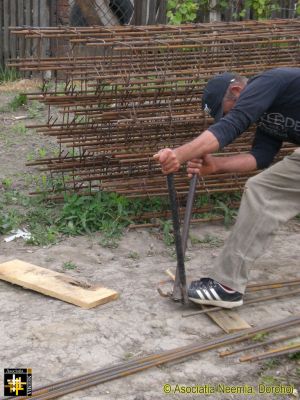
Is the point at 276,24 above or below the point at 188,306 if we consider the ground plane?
above

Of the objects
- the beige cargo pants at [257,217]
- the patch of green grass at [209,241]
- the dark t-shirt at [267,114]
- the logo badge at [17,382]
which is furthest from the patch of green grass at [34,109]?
the logo badge at [17,382]

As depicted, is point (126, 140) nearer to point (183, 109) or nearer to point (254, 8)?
point (183, 109)

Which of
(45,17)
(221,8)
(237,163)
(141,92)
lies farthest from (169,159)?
(45,17)

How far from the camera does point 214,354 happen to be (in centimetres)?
428

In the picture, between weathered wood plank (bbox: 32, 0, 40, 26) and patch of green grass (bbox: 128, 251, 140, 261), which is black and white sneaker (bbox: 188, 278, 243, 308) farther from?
weathered wood plank (bbox: 32, 0, 40, 26)

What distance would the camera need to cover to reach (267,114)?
15.7 ft

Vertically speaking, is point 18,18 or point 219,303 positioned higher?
point 18,18

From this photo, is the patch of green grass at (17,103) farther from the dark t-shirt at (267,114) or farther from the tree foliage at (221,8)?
the dark t-shirt at (267,114)

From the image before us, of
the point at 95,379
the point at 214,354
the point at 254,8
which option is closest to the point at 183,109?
the point at 214,354

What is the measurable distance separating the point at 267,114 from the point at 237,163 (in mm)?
391

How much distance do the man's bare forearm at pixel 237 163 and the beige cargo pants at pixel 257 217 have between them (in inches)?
6.0

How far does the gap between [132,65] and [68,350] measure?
8.86 feet

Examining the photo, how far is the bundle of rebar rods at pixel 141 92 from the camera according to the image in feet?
20.0

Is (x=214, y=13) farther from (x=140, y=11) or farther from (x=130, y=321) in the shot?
(x=130, y=321)
